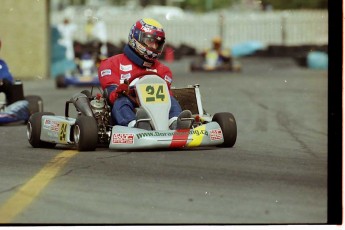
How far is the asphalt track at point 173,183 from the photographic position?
6.10 meters

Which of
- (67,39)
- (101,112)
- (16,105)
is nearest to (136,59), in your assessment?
(101,112)

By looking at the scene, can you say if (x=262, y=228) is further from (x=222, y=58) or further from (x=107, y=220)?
(x=222, y=58)

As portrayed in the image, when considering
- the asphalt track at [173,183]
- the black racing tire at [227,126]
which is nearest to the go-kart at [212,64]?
the asphalt track at [173,183]

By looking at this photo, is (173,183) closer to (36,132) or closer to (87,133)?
(87,133)

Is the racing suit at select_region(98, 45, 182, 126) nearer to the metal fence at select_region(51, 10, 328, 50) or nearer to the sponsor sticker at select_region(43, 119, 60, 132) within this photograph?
the sponsor sticker at select_region(43, 119, 60, 132)

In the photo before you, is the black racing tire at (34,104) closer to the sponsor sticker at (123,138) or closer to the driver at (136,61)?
the driver at (136,61)

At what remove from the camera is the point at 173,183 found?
23.9ft

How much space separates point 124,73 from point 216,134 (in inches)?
45.5

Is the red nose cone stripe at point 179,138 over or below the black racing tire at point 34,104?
over

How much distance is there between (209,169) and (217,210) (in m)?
1.75

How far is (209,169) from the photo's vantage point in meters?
8.00

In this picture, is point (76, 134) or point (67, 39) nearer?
point (76, 134)

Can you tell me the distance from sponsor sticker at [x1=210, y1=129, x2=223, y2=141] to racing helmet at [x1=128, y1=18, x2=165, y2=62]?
42.4 inches

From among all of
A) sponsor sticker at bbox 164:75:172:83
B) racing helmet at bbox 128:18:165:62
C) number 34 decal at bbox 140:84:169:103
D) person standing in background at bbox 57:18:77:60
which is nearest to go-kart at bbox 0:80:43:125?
racing helmet at bbox 128:18:165:62
